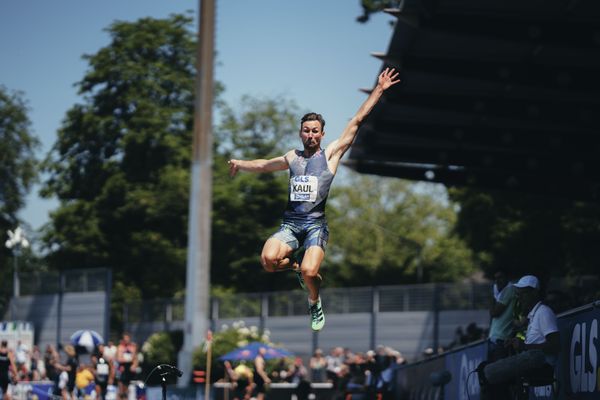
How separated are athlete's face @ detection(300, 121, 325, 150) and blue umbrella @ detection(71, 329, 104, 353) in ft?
58.0

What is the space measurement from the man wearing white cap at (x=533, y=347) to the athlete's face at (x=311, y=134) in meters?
2.70

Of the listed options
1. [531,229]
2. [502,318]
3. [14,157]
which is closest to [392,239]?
[14,157]

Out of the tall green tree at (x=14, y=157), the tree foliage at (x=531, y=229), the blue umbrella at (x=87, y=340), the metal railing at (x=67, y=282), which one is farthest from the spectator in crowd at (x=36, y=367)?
the tall green tree at (x=14, y=157)

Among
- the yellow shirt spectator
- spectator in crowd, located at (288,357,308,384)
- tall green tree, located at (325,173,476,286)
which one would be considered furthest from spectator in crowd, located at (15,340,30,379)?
tall green tree, located at (325,173,476,286)

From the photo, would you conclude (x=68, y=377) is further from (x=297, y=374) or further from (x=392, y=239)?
(x=392, y=239)

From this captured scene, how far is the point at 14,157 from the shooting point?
82.3 m

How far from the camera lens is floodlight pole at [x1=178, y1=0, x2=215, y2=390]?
138 feet

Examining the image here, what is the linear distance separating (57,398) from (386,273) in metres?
58.7

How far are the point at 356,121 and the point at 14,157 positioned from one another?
239 feet

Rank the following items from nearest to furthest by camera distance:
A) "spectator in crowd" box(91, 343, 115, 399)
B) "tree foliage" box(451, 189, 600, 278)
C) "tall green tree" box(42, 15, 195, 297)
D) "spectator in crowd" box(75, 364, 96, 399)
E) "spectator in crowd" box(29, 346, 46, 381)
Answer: "spectator in crowd" box(91, 343, 115, 399)
"spectator in crowd" box(75, 364, 96, 399)
"spectator in crowd" box(29, 346, 46, 381)
"tree foliage" box(451, 189, 600, 278)
"tall green tree" box(42, 15, 195, 297)

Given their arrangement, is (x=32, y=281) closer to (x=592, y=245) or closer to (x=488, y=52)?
(x=592, y=245)

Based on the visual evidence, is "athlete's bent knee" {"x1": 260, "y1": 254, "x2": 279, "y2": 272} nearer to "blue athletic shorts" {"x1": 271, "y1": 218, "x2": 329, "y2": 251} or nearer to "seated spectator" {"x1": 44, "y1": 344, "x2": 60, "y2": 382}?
"blue athletic shorts" {"x1": 271, "y1": 218, "x2": 329, "y2": 251}

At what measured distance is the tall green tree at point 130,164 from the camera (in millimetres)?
64875

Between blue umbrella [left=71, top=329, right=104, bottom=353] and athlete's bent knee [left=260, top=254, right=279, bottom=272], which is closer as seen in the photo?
athlete's bent knee [left=260, top=254, right=279, bottom=272]
